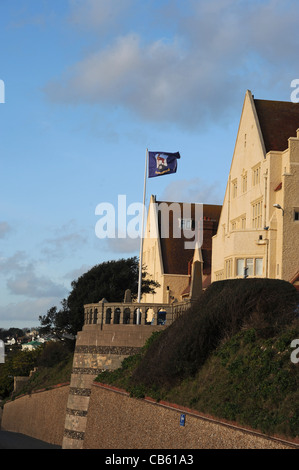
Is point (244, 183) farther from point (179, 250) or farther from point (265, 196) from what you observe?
point (179, 250)

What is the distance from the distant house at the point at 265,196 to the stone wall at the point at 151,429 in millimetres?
13796

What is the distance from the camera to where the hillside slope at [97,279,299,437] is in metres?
21.6

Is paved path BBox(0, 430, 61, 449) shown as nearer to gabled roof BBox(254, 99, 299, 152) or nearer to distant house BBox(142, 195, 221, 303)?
distant house BBox(142, 195, 221, 303)

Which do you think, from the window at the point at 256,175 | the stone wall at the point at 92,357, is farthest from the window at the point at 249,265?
the stone wall at the point at 92,357

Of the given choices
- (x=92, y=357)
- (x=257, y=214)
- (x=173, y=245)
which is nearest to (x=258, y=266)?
(x=257, y=214)

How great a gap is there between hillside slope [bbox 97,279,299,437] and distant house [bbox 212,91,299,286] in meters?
13.8

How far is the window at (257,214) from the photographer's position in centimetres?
4871

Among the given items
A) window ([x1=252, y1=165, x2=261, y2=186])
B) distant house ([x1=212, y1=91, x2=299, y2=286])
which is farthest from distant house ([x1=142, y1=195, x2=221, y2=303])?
window ([x1=252, y1=165, x2=261, y2=186])

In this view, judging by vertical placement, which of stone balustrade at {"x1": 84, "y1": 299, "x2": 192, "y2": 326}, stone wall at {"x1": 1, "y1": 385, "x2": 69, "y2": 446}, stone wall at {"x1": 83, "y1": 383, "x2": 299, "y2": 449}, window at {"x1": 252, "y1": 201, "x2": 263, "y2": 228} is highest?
window at {"x1": 252, "y1": 201, "x2": 263, "y2": 228}

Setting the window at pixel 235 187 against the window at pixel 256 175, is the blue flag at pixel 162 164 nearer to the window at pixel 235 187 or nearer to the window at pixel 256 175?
the window at pixel 256 175

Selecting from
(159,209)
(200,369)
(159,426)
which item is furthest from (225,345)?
(159,209)

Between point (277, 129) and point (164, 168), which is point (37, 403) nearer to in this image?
point (164, 168)

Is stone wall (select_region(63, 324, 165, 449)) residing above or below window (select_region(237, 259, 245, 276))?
below

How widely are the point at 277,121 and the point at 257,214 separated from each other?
248 inches
